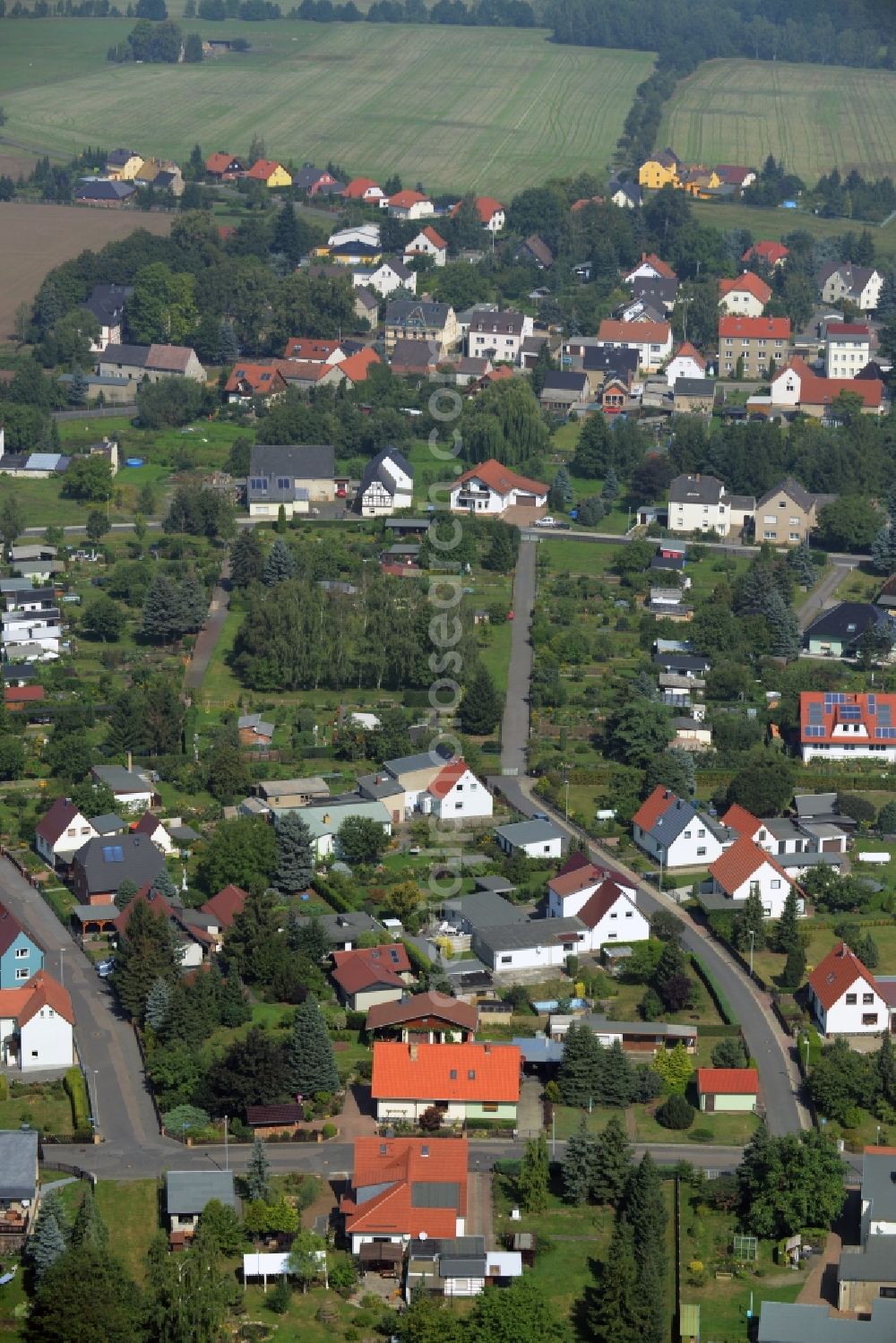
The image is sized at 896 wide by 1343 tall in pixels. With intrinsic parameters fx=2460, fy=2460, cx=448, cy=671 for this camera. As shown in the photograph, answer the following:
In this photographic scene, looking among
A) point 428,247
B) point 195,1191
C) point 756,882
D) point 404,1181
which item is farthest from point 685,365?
point 195,1191

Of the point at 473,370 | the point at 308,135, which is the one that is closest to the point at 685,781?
the point at 473,370

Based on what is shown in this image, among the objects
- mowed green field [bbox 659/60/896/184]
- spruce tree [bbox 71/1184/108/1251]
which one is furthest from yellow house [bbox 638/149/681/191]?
spruce tree [bbox 71/1184/108/1251]

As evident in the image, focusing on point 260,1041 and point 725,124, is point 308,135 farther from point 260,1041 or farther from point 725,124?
point 260,1041

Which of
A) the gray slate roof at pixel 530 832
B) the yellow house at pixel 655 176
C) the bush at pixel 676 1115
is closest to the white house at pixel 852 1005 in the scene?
the bush at pixel 676 1115

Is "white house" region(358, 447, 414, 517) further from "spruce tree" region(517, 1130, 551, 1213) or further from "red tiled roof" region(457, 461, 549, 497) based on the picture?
"spruce tree" region(517, 1130, 551, 1213)

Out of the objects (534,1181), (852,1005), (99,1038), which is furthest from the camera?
(852,1005)

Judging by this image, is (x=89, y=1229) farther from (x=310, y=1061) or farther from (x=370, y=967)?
(x=370, y=967)

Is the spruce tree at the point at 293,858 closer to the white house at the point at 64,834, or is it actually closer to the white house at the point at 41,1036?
the white house at the point at 64,834

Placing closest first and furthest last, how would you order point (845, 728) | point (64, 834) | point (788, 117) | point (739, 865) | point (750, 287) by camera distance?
point (739, 865) → point (64, 834) → point (845, 728) → point (750, 287) → point (788, 117)
